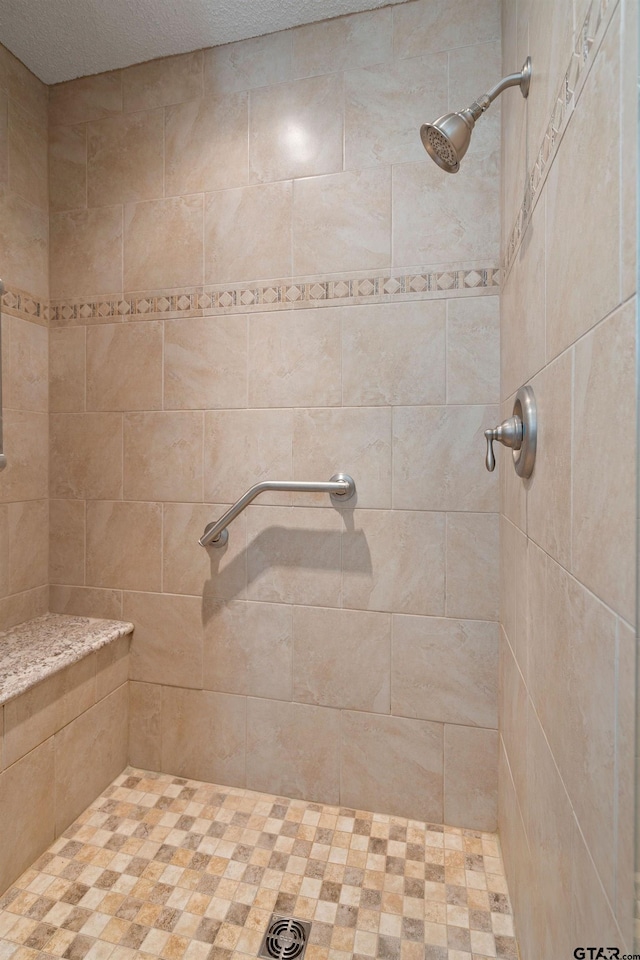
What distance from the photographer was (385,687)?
1.48 meters

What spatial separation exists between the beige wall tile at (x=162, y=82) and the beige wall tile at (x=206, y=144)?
41mm

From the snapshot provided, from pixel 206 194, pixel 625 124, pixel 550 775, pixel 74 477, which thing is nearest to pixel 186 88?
pixel 206 194

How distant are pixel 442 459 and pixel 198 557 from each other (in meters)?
0.80

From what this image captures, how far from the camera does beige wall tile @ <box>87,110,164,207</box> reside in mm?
1651

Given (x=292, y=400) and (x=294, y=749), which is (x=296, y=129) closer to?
(x=292, y=400)

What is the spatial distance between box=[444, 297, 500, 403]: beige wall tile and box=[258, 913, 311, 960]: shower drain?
4.21 ft

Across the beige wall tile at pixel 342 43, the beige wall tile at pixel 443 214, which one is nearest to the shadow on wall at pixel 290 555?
the beige wall tile at pixel 443 214

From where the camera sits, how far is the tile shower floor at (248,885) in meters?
1.08

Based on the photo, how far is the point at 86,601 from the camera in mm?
1758

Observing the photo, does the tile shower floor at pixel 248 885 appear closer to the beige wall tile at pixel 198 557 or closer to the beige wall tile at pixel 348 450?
the beige wall tile at pixel 198 557

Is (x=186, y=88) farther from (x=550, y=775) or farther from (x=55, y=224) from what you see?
(x=550, y=775)

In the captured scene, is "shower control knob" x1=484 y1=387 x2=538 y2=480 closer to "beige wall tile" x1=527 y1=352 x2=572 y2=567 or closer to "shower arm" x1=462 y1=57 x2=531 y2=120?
"beige wall tile" x1=527 y1=352 x2=572 y2=567

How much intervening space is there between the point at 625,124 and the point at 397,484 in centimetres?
103

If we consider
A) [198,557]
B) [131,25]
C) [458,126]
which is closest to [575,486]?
[458,126]
